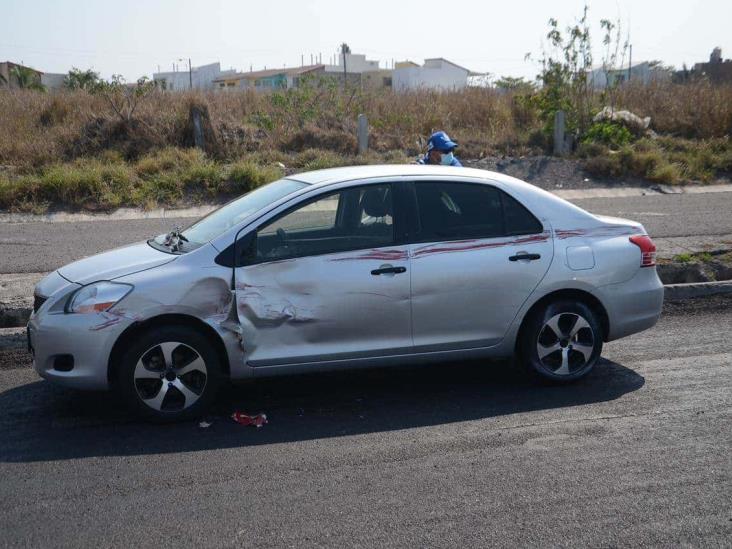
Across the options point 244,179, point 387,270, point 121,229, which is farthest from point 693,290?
point 244,179

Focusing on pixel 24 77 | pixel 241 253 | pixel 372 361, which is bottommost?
pixel 372 361

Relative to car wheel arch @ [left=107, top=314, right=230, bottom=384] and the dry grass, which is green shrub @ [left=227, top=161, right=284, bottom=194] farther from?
car wheel arch @ [left=107, top=314, right=230, bottom=384]

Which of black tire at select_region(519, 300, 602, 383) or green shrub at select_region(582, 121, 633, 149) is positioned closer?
black tire at select_region(519, 300, 602, 383)

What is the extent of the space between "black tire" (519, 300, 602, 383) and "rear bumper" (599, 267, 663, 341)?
6.8 inches

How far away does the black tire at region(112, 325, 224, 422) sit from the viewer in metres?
5.42

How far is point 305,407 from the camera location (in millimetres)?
5898

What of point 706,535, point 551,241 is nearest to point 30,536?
point 706,535

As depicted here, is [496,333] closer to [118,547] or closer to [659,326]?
[659,326]

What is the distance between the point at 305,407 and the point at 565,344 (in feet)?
6.58

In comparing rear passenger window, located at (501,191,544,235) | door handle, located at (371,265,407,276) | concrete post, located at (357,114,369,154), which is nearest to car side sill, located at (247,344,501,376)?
door handle, located at (371,265,407,276)

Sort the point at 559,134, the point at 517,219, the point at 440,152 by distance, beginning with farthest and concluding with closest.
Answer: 1. the point at 559,134
2. the point at 440,152
3. the point at 517,219

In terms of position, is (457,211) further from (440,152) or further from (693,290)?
(693,290)

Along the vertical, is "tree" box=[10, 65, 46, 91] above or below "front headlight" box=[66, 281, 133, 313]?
above

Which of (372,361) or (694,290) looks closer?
(372,361)
